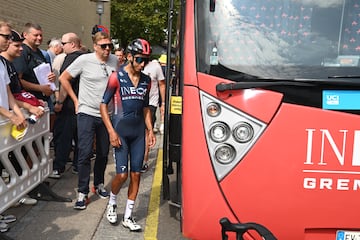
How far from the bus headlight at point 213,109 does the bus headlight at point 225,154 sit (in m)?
0.22

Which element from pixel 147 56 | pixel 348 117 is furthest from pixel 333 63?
pixel 147 56

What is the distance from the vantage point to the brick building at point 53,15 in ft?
32.1

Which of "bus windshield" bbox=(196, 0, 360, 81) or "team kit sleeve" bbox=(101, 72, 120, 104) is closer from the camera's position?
"bus windshield" bbox=(196, 0, 360, 81)

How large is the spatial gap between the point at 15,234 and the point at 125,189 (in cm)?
174

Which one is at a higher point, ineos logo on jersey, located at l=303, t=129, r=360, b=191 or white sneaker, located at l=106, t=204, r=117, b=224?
ineos logo on jersey, located at l=303, t=129, r=360, b=191

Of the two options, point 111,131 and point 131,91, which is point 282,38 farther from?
point 111,131

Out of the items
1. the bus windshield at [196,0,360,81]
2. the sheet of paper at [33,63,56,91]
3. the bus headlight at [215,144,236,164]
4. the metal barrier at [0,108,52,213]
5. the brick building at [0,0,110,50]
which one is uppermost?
the brick building at [0,0,110,50]

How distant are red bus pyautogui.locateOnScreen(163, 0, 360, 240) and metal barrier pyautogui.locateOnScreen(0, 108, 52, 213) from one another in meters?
1.68

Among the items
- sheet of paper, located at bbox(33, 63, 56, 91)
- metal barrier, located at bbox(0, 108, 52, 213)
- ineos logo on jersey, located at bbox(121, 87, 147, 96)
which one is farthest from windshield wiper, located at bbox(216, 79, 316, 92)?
sheet of paper, located at bbox(33, 63, 56, 91)

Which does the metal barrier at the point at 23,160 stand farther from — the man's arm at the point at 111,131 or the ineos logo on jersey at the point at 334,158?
the ineos logo on jersey at the point at 334,158

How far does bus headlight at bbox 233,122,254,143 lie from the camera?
8.86 ft

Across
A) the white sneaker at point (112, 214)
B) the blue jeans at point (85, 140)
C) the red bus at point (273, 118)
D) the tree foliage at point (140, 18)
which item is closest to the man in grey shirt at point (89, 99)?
the blue jeans at point (85, 140)

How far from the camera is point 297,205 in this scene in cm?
267

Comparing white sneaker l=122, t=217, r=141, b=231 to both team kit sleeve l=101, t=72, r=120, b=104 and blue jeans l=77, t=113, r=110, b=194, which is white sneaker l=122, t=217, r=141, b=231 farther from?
team kit sleeve l=101, t=72, r=120, b=104
